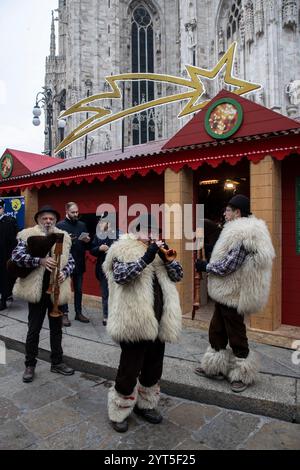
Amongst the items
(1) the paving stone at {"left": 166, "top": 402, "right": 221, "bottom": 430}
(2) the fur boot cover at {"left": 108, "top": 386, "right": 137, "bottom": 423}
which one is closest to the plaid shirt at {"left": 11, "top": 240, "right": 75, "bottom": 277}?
(2) the fur boot cover at {"left": 108, "top": 386, "right": 137, "bottom": 423}

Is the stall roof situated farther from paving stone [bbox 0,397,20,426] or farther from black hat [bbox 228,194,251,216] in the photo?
paving stone [bbox 0,397,20,426]

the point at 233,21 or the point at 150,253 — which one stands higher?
the point at 233,21

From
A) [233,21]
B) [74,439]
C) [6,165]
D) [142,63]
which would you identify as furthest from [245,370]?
[142,63]

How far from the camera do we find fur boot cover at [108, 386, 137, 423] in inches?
114

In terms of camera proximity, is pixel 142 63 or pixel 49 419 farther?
pixel 142 63

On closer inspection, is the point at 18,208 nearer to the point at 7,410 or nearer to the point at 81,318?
the point at 81,318

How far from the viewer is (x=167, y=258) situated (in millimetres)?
2906

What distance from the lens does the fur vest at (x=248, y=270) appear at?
A: 331 centimetres

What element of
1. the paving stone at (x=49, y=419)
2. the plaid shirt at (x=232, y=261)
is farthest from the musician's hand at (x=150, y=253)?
the paving stone at (x=49, y=419)

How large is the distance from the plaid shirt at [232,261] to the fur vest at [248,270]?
40 mm

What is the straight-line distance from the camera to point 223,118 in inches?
222

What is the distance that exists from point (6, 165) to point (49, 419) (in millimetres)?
8629
